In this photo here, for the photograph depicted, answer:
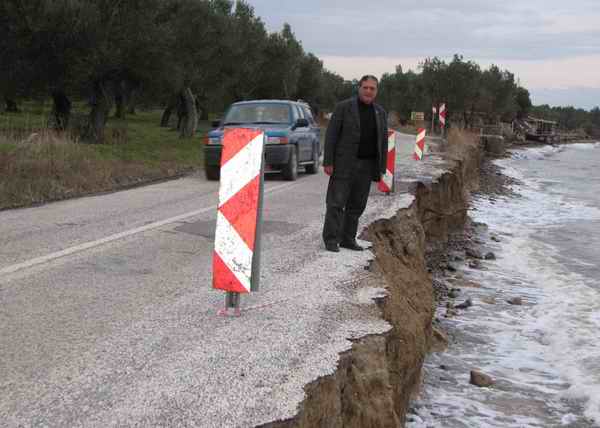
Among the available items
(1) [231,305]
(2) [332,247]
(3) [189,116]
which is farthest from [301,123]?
(3) [189,116]

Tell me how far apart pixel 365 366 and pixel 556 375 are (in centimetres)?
398

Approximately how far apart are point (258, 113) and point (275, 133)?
952 millimetres

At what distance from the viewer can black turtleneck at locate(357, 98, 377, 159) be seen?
708 cm

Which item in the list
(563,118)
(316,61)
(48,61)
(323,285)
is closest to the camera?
(323,285)

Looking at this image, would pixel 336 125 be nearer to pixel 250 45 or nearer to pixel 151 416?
pixel 151 416

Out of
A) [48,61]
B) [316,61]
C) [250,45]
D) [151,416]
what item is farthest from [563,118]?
[151,416]

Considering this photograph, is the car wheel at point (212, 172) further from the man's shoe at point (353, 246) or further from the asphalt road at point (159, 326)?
the man's shoe at point (353, 246)

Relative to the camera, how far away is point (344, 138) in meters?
7.04

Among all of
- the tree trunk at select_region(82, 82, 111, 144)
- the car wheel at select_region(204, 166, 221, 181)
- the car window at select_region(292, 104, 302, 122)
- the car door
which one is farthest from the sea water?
the tree trunk at select_region(82, 82, 111, 144)

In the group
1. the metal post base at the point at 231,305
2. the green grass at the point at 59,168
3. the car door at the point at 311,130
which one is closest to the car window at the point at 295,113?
the car door at the point at 311,130

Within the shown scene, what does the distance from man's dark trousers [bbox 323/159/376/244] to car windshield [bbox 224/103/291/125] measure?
28.9 feet

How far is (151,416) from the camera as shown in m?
3.42

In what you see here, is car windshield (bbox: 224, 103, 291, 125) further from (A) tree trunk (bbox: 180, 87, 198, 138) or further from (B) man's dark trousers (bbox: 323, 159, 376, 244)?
(A) tree trunk (bbox: 180, 87, 198, 138)

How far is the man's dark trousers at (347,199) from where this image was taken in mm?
7137
